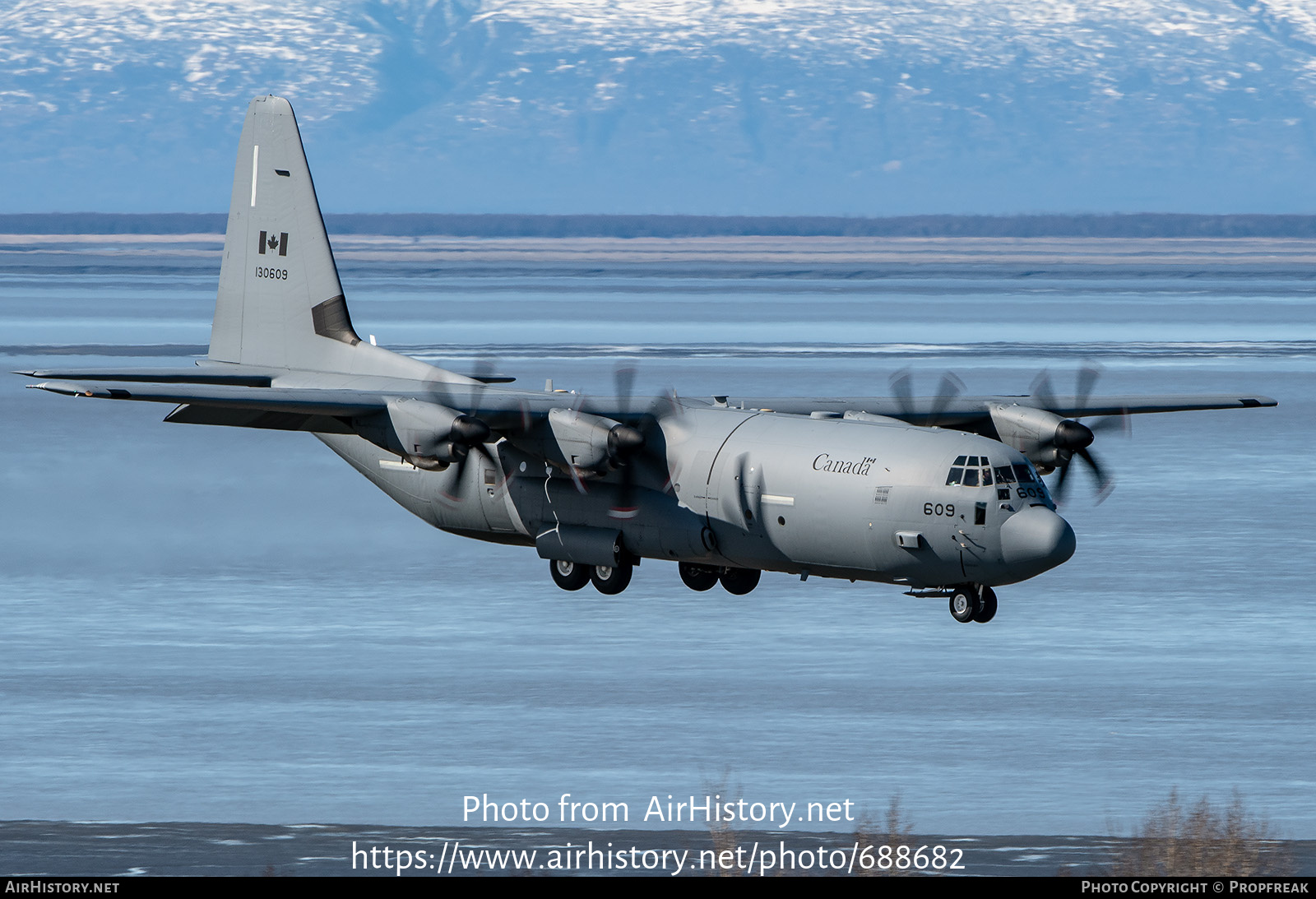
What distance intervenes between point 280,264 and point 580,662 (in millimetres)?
13017

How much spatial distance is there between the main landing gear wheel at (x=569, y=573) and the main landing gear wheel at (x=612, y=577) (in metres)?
0.32

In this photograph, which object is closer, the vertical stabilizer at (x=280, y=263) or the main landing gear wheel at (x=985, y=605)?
the main landing gear wheel at (x=985, y=605)

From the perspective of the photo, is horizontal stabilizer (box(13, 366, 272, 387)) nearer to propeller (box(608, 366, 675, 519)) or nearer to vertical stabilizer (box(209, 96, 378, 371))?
vertical stabilizer (box(209, 96, 378, 371))

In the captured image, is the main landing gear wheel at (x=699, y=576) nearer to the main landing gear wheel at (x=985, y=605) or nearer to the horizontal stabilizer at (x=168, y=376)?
the main landing gear wheel at (x=985, y=605)

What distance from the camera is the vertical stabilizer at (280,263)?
42.7m

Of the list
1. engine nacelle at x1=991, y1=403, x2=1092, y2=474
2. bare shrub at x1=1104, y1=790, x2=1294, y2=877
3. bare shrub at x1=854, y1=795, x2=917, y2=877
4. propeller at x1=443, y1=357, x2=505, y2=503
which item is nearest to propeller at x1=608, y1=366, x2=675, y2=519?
propeller at x1=443, y1=357, x2=505, y2=503

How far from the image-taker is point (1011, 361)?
91.2 m

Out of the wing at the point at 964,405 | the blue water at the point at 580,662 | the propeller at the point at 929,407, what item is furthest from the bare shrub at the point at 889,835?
the wing at the point at 964,405

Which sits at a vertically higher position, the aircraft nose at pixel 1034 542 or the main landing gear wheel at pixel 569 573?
the aircraft nose at pixel 1034 542

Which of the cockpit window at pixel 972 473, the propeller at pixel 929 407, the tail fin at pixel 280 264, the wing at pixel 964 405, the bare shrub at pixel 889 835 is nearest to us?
the bare shrub at pixel 889 835

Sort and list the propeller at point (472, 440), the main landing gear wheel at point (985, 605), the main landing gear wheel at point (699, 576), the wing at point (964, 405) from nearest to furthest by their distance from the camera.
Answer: the main landing gear wheel at point (985, 605)
the propeller at point (472, 440)
the wing at point (964, 405)
the main landing gear wheel at point (699, 576)

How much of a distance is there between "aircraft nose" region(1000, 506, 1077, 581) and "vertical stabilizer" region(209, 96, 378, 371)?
16551mm

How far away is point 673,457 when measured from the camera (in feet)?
116

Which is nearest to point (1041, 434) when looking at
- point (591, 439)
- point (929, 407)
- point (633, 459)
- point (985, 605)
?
point (929, 407)
